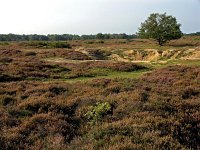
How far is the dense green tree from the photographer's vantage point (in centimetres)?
8250

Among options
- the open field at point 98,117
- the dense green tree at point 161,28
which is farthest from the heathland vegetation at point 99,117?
the dense green tree at point 161,28

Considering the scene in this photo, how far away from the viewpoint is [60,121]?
42.3ft

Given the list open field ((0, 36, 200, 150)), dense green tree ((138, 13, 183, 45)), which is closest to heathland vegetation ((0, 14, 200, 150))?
open field ((0, 36, 200, 150))

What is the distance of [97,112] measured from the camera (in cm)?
1376

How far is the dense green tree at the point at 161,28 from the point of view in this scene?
82500 millimetres

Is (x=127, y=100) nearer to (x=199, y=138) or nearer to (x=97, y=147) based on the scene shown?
(x=199, y=138)

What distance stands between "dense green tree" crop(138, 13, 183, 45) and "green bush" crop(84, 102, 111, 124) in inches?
2746

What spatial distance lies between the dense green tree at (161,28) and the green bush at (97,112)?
69745 mm

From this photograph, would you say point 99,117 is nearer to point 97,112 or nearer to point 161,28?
point 97,112

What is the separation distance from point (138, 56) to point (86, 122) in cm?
4752

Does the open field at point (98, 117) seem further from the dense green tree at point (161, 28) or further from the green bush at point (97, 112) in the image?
the dense green tree at point (161, 28)

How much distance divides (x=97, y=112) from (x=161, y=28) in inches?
2825

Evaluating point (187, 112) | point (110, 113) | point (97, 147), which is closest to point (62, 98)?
point (110, 113)

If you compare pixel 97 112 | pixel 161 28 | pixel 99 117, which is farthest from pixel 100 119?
pixel 161 28
